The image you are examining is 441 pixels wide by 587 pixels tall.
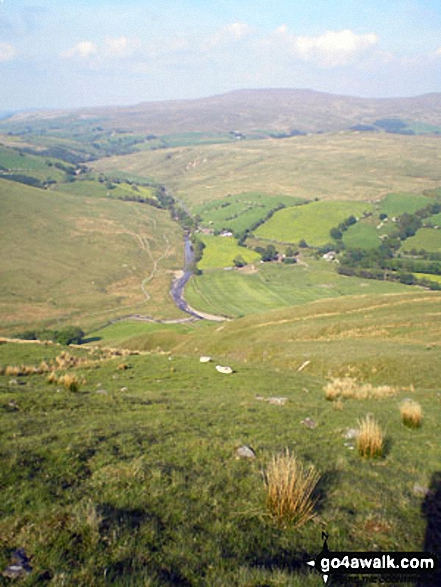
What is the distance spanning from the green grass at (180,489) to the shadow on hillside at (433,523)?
0.49 feet

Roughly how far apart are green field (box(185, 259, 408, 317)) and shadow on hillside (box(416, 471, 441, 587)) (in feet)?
412

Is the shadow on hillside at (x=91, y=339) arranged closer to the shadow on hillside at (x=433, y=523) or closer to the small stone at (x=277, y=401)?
the small stone at (x=277, y=401)

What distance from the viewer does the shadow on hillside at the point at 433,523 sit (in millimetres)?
6297

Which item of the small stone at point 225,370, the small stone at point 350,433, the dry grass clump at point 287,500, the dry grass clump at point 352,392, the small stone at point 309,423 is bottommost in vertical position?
the small stone at point 225,370

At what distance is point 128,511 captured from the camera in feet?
24.7

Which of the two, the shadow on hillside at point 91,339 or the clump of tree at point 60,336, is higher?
the clump of tree at point 60,336

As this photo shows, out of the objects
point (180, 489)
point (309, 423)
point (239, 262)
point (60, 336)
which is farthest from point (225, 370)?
point (239, 262)

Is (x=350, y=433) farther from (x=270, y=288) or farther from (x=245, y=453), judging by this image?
(x=270, y=288)

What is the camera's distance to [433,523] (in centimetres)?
821

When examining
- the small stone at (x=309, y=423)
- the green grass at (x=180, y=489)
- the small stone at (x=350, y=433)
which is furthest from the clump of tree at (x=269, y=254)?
the small stone at (x=350, y=433)

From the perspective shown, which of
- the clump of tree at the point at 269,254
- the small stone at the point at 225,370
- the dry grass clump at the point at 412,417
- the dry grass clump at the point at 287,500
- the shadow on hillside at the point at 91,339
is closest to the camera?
the dry grass clump at the point at 287,500

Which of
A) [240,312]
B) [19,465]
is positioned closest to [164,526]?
[19,465]

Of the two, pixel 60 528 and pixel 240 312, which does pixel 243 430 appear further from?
pixel 240 312

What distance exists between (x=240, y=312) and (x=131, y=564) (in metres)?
133
